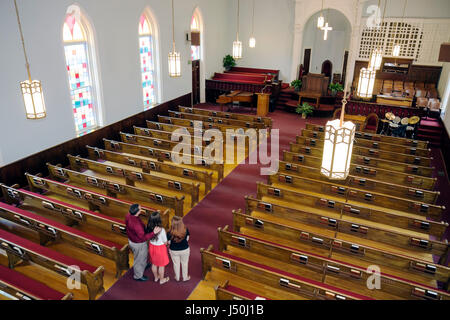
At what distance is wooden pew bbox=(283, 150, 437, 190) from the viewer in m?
7.23

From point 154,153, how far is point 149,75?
4747 mm

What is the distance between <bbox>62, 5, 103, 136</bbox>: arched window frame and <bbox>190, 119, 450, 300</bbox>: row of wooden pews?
5677mm

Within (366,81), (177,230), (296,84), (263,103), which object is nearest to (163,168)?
(177,230)

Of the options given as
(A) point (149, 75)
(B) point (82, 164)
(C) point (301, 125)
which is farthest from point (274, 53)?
(B) point (82, 164)

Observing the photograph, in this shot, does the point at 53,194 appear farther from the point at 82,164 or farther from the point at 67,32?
the point at 67,32

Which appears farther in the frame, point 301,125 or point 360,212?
point 301,125

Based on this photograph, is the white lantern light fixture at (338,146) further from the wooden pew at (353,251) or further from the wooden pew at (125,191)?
the wooden pew at (125,191)

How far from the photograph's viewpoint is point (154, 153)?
28.7 ft

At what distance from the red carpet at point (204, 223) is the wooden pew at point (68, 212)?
803 mm

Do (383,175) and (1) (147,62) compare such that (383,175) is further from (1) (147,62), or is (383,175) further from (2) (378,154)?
(1) (147,62)

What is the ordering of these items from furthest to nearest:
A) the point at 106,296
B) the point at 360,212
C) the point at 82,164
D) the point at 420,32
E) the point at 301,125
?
the point at 420,32 → the point at 301,125 → the point at 82,164 → the point at 360,212 → the point at 106,296

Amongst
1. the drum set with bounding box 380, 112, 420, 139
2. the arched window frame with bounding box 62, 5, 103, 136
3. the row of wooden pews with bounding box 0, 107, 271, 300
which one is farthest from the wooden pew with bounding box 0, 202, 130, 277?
the drum set with bounding box 380, 112, 420, 139

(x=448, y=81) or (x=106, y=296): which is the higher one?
(x=448, y=81)

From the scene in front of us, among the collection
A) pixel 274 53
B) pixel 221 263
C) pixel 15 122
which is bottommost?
pixel 221 263
